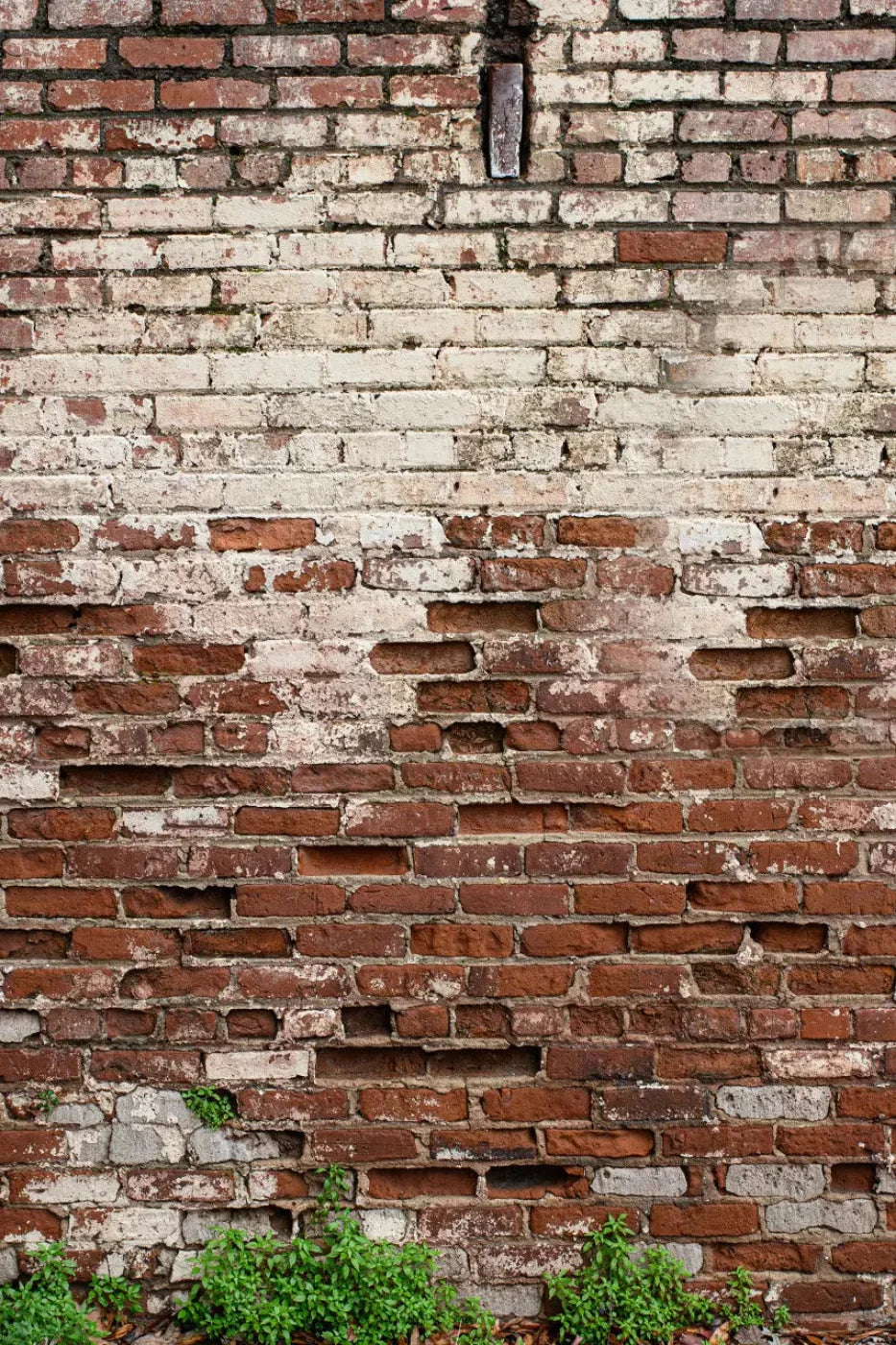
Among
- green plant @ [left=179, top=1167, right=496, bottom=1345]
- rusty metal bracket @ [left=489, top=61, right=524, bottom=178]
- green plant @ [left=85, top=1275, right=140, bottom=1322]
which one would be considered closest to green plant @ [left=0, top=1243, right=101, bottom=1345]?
green plant @ [left=85, top=1275, right=140, bottom=1322]

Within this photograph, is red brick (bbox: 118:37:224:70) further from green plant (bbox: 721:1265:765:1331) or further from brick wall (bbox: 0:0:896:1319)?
A: green plant (bbox: 721:1265:765:1331)

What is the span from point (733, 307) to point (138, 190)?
4.09ft

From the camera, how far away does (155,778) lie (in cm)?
210

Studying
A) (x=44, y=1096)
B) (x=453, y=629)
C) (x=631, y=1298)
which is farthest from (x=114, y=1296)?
(x=453, y=629)

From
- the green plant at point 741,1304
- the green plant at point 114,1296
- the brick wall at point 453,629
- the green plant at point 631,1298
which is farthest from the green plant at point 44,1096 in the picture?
the green plant at point 741,1304

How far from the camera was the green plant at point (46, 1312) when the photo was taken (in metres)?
1.96

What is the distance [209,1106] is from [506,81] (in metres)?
2.19

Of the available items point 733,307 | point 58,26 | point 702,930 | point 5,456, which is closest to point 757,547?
point 733,307

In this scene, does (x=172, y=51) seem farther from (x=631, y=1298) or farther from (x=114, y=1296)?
(x=631, y=1298)

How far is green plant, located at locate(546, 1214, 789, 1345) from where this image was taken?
2021 millimetres

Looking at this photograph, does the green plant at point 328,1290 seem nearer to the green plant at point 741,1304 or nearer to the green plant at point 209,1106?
the green plant at point 209,1106

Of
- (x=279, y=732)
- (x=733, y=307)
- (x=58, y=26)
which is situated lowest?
(x=279, y=732)

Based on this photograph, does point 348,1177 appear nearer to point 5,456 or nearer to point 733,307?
point 5,456

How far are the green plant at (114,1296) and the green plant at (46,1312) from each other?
35mm
